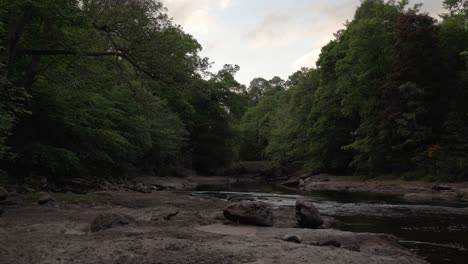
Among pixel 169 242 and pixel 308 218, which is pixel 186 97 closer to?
pixel 308 218

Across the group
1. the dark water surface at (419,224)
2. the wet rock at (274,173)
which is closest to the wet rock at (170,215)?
the dark water surface at (419,224)

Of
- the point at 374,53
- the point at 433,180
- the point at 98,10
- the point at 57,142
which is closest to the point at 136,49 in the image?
the point at 98,10

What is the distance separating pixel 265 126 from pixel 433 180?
1948 inches

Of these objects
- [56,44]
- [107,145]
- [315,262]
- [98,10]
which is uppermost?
[98,10]

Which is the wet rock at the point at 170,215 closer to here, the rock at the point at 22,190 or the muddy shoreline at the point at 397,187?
the rock at the point at 22,190

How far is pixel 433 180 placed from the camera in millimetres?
34156

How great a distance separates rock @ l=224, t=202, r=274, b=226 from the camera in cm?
1509

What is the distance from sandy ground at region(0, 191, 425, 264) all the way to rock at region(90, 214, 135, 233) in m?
0.23

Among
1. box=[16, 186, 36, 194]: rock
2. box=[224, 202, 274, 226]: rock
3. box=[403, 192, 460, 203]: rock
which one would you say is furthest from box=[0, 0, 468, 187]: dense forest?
box=[224, 202, 274, 226]: rock

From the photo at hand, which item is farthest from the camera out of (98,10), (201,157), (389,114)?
(201,157)

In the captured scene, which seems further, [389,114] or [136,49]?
[389,114]

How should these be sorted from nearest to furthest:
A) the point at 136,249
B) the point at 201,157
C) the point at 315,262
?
the point at 315,262 → the point at 136,249 → the point at 201,157

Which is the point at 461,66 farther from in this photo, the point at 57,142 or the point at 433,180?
the point at 57,142

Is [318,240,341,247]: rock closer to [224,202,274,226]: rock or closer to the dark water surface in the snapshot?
the dark water surface
